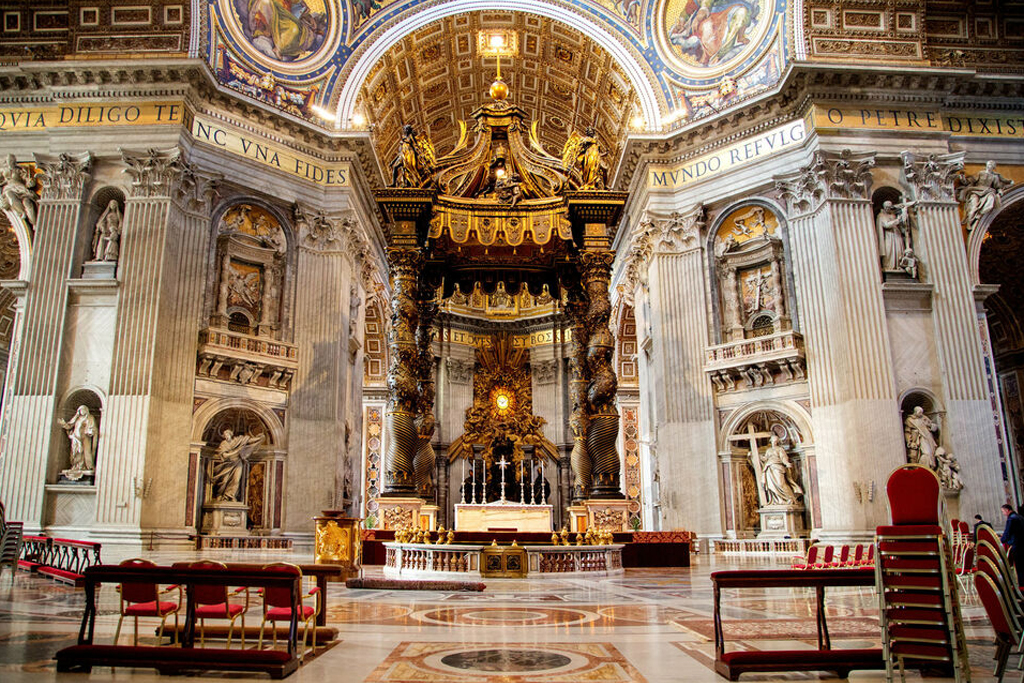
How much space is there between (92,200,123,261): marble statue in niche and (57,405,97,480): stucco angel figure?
2.94m

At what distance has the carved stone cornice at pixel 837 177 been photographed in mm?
14266

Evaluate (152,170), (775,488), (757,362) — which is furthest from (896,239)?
(152,170)

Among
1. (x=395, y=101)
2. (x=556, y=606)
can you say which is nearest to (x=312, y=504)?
(x=556, y=606)

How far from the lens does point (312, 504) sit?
1484 centimetres

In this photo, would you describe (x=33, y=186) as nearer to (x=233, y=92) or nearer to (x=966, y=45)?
(x=233, y=92)

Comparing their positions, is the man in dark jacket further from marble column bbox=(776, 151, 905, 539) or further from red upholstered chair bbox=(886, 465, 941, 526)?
marble column bbox=(776, 151, 905, 539)

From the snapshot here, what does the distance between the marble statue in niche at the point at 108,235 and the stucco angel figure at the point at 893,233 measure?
49.3 ft

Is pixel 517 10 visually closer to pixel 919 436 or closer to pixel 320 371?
pixel 320 371

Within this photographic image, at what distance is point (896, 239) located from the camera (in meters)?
14.4

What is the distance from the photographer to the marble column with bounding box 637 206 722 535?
15102mm

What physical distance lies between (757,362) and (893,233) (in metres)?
3.72

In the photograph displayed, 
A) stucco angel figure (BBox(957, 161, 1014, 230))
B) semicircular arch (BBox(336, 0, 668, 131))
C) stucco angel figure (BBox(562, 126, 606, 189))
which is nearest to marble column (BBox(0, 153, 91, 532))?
semicircular arch (BBox(336, 0, 668, 131))

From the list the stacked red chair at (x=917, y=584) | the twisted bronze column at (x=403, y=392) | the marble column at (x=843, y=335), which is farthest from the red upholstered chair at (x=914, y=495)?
the marble column at (x=843, y=335)

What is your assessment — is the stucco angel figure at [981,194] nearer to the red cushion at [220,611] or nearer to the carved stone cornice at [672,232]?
the carved stone cornice at [672,232]
